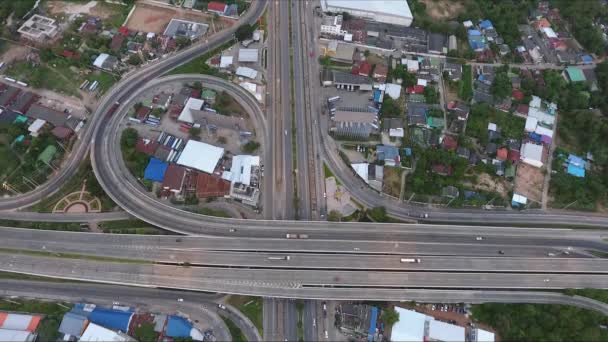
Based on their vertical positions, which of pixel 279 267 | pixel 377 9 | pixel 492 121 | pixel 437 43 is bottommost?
pixel 279 267

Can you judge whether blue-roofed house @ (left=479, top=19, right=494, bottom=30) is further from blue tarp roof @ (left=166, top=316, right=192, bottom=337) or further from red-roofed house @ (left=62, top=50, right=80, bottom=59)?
red-roofed house @ (left=62, top=50, right=80, bottom=59)

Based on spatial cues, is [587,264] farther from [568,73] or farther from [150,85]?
[150,85]

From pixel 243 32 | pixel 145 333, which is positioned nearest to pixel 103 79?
pixel 243 32

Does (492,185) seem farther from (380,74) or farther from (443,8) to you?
(443,8)

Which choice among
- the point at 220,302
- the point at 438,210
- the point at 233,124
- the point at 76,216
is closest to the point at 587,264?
the point at 438,210

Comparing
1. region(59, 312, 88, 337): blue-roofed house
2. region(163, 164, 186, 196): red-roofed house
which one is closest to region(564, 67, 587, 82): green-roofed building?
region(163, 164, 186, 196): red-roofed house

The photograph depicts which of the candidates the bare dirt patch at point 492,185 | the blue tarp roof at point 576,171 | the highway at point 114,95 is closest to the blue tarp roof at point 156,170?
the highway at point 114,95

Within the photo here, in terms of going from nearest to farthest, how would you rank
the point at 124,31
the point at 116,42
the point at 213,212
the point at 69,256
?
1. the point at 69,256
2. the point at 213,212
3. the point at 116,42
4. the point at 124,31
